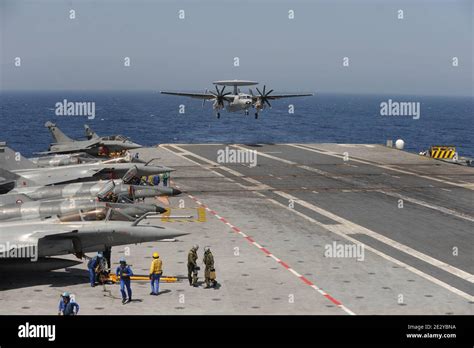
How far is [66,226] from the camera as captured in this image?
22.8 m

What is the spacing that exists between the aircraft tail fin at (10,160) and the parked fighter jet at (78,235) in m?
18.7

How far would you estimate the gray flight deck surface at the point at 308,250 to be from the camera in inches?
834

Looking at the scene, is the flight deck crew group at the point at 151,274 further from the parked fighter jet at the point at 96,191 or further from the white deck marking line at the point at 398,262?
the white deck marking line at the point at 398,262

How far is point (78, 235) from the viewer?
2255 centimetres

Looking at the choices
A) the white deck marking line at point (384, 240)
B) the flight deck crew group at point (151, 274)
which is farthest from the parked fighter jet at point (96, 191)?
the white deck marking line at point (384, 240)

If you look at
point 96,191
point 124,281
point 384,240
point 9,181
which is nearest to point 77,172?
point 9,181

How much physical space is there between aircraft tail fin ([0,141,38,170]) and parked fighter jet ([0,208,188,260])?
61.3 feet

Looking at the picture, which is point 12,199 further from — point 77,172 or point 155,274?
point 77,172

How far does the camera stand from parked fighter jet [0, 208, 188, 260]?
2234cm

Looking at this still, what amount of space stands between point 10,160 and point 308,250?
2160 cm

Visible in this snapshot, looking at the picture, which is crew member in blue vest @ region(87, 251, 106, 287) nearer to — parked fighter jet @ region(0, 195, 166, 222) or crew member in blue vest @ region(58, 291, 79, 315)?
parked fighter jet @ region(0, 195, 166, 222)

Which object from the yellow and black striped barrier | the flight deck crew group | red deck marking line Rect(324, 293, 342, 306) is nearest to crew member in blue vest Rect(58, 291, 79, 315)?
the flight deck crew group
